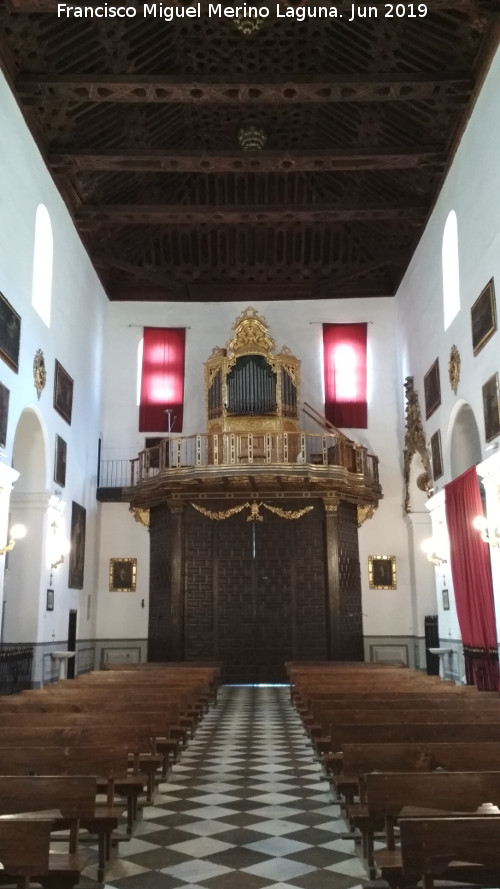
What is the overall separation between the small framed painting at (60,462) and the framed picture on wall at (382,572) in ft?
29.4

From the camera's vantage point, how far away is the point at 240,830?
6.48 m

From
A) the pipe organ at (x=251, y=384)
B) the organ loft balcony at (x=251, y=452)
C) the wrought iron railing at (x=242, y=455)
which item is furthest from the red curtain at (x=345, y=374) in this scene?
the pipe organ at (x=251, y=384)

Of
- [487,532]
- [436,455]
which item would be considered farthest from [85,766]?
[436,455]

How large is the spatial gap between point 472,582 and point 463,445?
3.59 meters

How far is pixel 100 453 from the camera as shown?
22.6m

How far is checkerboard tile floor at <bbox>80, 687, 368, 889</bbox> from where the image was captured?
5.27m

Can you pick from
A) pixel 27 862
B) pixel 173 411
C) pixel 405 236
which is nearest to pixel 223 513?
pixel 173 411

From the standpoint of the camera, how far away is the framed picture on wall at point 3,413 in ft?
43.2

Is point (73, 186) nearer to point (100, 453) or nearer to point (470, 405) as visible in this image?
point (100, 453)

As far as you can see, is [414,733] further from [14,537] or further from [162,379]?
[162,379]

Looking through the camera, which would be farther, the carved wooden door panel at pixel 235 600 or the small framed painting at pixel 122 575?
the small framed painting at pixel 122 575

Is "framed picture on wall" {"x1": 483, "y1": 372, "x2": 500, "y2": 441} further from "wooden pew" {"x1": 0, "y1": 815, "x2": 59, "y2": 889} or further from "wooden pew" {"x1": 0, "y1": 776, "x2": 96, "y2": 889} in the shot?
"wooden pew" {"x1": 0, "y1": 815, "x2": 59, "y2": 889}

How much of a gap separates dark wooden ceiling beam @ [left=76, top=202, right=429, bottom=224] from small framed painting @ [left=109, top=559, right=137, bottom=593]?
9.20m

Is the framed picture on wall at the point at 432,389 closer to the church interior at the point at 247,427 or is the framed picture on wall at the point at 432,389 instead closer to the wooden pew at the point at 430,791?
the church interior at the point at 247,427
